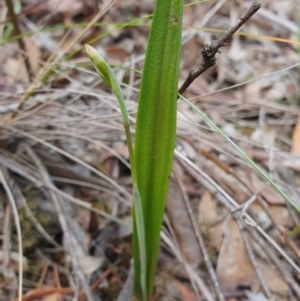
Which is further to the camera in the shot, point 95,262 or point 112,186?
point 112,186

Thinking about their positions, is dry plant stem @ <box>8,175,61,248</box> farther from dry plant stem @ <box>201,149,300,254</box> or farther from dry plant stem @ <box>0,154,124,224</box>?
dry plant stem @ <box>201,149,300,254</box>

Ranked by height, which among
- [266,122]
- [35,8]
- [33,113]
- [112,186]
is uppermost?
[35,8]

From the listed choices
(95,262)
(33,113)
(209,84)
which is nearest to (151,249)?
(95,262)

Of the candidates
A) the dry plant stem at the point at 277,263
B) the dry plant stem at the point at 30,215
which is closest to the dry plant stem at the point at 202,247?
the dry plant stem at the point at 277,263

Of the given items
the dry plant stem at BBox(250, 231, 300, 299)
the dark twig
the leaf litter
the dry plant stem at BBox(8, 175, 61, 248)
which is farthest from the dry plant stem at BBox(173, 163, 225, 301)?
the dark twig

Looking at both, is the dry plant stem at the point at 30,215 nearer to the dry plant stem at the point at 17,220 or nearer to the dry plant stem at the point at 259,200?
the dry plant stem at the point at 17,220

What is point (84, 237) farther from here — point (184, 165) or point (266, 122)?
point (266, 122)
